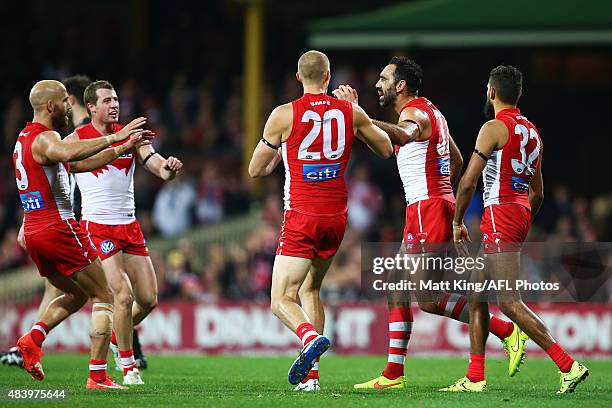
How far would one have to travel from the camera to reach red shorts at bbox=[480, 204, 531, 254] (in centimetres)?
1057

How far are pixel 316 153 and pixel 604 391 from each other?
3207mm

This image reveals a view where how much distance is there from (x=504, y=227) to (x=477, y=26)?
34.6 ft

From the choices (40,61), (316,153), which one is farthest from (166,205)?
(316,153)

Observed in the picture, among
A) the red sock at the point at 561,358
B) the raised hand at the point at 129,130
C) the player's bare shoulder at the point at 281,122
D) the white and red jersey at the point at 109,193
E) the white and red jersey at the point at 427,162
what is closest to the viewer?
the raised hand at the point at 129,130

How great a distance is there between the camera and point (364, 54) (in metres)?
25.5

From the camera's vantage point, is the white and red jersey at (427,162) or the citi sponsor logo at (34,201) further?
the white and red jersey at (427,162)

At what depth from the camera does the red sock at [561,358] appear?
10.4 m

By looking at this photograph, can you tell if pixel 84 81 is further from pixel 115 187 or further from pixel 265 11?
pixel 265 11

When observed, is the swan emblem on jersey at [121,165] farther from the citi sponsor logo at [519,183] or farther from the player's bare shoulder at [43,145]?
the citi sponsor logo at [519,183]

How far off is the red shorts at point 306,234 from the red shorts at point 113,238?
6.49 feet

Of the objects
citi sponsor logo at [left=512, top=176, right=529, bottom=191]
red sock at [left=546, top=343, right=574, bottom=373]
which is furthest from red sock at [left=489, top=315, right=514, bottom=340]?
citi sponsor logo at [left=512, top=176, right=529, bottom=191]

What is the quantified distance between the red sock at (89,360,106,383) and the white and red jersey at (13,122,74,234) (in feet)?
3.98

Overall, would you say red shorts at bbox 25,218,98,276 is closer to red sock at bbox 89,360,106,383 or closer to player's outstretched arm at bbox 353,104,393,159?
red sock at bbox 89,360,106,383

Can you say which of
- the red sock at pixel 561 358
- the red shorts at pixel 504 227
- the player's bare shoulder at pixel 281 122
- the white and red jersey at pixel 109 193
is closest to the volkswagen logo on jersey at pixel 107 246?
the white and red jersey at pixel 109 193
